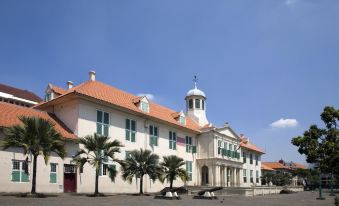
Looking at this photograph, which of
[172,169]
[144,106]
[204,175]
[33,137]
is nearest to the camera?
→ [33,137]

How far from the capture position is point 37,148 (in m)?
21.0

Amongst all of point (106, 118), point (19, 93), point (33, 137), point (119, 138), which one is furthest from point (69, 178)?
point (19, 93)

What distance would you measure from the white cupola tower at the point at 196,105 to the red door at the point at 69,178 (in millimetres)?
24616

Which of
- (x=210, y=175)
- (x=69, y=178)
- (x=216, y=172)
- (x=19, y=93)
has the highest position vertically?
(x=19, y=93)

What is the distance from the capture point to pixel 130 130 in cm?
3450

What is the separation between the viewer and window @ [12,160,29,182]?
24.3m

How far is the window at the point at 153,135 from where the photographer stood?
3717 cm

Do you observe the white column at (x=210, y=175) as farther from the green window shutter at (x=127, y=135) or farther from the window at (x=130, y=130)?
the green window shutter at (x=127, y=135)

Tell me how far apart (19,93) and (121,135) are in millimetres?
31645

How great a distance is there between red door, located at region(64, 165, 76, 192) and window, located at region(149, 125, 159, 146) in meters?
10.3

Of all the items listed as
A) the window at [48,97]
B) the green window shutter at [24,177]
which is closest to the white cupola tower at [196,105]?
the window at [48,97]

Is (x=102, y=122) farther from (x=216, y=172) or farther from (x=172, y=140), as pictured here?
(x=216, y=172)

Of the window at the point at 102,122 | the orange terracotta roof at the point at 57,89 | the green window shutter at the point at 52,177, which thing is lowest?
the green window shutter at the point at 52,177

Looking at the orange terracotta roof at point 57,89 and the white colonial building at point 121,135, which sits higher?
the orange terracotta roof at point 57,89
